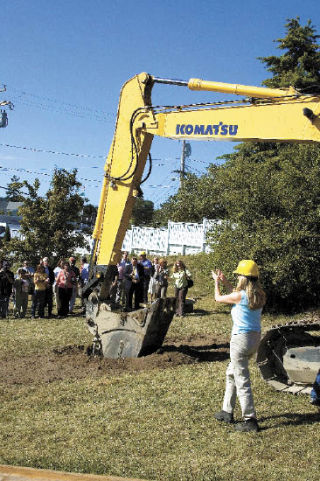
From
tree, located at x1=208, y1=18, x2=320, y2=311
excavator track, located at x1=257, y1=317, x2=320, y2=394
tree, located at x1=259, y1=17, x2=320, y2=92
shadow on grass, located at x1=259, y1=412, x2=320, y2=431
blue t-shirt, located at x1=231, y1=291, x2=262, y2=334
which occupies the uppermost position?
tree, located at x1=259, y1=17, x2=320, y2=92

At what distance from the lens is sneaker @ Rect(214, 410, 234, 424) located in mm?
6637

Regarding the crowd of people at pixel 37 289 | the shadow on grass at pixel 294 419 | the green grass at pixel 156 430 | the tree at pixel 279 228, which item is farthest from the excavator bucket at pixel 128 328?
the tree at pixel 279 228

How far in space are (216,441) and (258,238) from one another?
10.6 meters

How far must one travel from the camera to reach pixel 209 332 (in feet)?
45.2

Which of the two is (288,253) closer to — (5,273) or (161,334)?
(161,334)

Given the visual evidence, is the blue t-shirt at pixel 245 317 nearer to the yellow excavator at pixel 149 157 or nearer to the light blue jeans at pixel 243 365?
the light blue jeans at pixel 243 365

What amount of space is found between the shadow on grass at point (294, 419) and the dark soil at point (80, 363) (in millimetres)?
2860

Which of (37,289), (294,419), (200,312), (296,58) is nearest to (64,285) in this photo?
(37,289)

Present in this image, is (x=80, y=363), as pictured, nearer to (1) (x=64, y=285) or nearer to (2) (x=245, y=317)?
(2) (x=245, y=317)

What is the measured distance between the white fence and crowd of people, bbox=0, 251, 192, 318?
28.7 feet

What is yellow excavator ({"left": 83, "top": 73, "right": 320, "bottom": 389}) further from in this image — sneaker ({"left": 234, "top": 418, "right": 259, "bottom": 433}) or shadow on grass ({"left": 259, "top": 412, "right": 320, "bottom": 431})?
sneaker ({"left": 234, "top": 418, "right": 259, "bottom": 433})

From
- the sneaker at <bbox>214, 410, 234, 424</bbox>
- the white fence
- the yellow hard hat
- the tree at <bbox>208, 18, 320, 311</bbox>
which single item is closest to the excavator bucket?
the sneaker at <bbox>214, 410, 234, 424</bbox>

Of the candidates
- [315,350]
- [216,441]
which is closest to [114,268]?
[315,350]

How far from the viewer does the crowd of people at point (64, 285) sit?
1612 centimetres
